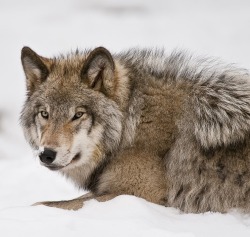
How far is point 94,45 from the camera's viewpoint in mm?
14828

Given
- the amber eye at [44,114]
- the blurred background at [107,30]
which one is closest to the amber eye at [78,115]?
the amber eye at [44,114]

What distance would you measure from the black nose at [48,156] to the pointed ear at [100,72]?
0.72m

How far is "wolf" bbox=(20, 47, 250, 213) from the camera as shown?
4613mm

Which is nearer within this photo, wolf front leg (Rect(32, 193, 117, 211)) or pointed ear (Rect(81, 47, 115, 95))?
wolf front leg (Rect(32, 193, 117, 211))

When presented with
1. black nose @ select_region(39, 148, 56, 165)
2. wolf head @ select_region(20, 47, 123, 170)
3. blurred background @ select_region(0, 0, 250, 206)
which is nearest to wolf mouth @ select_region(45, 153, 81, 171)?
wolf head @ select_region(20, 47, 123, 170)

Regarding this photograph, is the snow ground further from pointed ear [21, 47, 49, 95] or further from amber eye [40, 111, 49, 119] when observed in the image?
pointed ear [21, 47, 49, 95]

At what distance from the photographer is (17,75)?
14.1m

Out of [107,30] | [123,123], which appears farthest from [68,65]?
[107,30]

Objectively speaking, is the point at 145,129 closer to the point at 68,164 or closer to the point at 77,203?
the point at 68,164

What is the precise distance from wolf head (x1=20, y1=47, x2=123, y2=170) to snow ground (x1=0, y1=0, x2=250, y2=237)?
503 millimetres

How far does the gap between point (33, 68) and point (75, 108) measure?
2.11 ft

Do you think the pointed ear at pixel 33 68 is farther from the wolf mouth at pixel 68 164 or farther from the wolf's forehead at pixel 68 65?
the wolf mouth at pixel 68 164

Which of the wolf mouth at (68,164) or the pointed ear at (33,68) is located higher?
the pointed ear at (33,68)

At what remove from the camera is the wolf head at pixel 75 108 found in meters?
4.65
